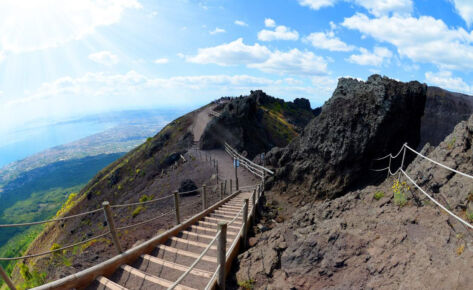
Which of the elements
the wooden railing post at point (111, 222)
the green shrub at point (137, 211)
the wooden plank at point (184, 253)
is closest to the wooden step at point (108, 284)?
the wooden railing post at point (111, 222)

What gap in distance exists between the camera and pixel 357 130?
10.5 m

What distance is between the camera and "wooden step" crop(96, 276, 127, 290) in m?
4.42

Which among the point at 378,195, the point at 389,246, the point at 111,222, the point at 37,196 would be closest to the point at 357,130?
the point at 378,195

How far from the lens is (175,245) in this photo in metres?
6.62

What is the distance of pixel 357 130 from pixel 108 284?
417 inches

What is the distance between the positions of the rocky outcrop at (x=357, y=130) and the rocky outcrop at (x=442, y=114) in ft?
84.8

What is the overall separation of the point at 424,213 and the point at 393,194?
117 cm

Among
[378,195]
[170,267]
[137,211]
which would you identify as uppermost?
[378,195]

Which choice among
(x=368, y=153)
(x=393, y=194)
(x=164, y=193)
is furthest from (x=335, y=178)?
(x=164, y=193)

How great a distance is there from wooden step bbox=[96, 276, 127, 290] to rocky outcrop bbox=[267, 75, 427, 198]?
9.08 m

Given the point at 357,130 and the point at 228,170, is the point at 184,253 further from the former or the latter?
the point at 228,170

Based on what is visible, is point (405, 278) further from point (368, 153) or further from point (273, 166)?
point (273, 166)

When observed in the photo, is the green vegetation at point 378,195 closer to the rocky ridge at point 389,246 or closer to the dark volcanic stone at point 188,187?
the rocky ridge at point 389,246

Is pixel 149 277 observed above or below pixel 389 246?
below
